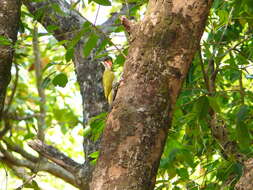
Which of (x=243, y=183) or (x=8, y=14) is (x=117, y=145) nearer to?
(x=243, y=183)

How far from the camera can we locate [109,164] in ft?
3.93

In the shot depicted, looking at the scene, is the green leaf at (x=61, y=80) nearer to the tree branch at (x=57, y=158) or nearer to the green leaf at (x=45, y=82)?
the green leaf at (x=45, y=82)

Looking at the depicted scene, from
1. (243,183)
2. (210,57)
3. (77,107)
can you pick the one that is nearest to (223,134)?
(210,57)

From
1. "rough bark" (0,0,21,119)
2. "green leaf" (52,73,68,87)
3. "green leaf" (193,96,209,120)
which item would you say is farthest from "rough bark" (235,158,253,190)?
"rough bark" (0,0,21,119)

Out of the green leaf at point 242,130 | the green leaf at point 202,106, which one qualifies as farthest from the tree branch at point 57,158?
the green leaf at point 242,130

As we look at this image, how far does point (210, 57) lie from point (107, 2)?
0.56 meters

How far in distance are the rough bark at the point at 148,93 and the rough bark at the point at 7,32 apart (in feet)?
3.22

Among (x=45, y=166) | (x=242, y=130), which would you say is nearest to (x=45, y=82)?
(x=45, y=166)

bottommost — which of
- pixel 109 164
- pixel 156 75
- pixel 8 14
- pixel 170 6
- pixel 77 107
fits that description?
pixel 109 164

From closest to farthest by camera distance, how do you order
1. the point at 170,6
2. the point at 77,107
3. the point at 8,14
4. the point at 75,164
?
the point at 170,6 < the point at 8,14 < the point at 75,164 < the point at 77,107

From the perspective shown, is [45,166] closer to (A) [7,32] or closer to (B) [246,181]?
(A) [7,32]

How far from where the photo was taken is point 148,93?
1239mm

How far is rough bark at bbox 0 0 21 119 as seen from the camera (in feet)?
7.16

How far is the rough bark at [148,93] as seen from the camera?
3.88 feet
